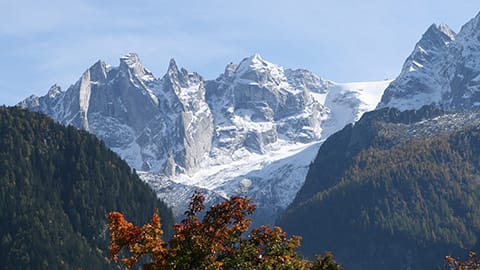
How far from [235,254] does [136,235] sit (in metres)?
4.65

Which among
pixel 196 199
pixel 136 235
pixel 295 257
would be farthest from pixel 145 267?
pixel 295 257

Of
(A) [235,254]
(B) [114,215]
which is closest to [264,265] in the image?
(A) [235,254]

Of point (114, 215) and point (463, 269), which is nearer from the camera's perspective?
point (114, 215)

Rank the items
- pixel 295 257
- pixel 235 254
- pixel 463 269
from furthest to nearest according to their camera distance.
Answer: pixel 463 269 < pixel 295 257 < pixel 235 254

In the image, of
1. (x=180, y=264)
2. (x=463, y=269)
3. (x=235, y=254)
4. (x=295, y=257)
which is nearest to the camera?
(x=180, y=264)

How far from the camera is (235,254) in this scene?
4212 cm

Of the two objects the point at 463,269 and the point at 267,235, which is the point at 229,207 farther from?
the point at 463,269

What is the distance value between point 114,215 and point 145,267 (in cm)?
263

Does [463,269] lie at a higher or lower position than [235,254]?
lower

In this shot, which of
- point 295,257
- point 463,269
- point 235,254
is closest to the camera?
point 235,254

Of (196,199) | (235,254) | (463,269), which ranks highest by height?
(196,199)

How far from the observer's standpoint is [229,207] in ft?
129

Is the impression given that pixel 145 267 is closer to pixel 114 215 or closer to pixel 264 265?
pixel 114 215

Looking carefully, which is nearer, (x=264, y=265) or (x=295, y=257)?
(x=264, y=265)
